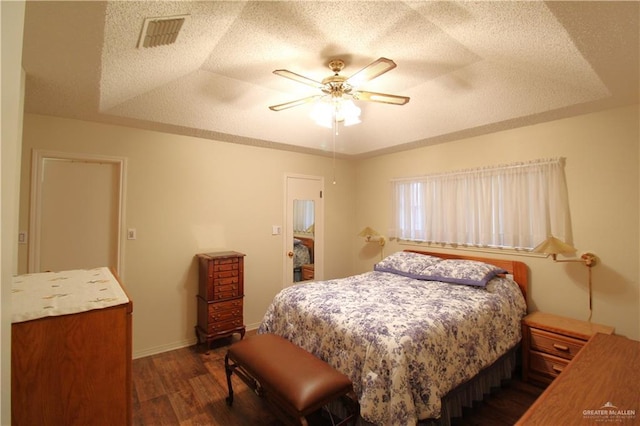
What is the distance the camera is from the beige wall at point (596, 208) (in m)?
2.44

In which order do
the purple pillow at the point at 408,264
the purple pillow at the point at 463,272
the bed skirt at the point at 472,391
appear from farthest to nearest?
the purple pillow at the point at 408,264, the purple pillow at the point at 463,272, the bed skirt at the point at 472,391

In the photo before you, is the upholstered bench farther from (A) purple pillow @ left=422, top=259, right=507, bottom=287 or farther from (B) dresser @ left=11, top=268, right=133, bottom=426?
(A) purple pillow @ left=422, top=259, right=507, bottom=287

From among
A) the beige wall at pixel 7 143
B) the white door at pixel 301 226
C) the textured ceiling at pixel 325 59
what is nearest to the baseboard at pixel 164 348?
the white door at pixel 301 226

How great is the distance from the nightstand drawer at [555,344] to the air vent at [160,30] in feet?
11.4

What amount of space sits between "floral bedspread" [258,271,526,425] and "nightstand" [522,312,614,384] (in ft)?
0.36

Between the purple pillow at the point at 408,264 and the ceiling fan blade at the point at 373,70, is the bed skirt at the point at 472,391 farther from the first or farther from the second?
the ceiling fan blade at the point at 373,70

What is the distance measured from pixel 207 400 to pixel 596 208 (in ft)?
11.9

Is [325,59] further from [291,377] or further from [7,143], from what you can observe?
[291,377]

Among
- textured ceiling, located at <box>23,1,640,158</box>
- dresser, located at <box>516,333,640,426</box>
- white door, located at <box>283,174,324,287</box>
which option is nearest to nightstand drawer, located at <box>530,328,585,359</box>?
dresser, located at <box>516,333,640,426</box>

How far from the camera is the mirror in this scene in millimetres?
4207

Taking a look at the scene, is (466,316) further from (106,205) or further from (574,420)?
(106,205)

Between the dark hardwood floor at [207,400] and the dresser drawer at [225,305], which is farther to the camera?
the dresser drawer at [225,305]

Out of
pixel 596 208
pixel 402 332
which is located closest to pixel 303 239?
pixel 402 332

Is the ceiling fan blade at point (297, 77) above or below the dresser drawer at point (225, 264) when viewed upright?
above
